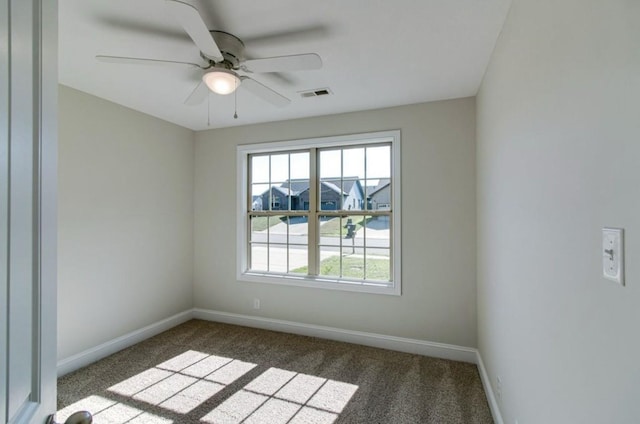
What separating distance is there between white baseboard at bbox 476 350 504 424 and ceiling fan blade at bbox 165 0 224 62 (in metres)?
2.85

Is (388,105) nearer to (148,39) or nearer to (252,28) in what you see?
(252,28)

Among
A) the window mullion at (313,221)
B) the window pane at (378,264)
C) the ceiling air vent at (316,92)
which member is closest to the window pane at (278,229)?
the window mullion at (313,221)

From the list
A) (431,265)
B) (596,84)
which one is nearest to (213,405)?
(431,265)

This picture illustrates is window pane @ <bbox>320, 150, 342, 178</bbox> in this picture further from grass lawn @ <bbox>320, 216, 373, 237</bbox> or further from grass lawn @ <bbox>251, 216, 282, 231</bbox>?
grass lawn @ <bbox>251, 216, 282, 231</bbox>

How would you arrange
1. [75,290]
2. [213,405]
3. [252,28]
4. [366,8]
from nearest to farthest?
[366,8], [252,28], [213,405], [75,290]

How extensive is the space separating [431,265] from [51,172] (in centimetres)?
303

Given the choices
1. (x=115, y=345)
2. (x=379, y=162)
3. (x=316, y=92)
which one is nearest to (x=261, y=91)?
(x=316, y=92)

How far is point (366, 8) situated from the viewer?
5.62 ft

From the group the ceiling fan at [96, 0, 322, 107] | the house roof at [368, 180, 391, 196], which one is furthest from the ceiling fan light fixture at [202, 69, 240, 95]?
the house roof at [368, 180, 391, 196]

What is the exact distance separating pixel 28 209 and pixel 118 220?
302 cm

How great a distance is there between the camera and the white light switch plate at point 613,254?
0.75 m

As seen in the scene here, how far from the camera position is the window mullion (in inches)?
147

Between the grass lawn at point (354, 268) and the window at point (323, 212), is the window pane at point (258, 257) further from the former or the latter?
the grass lawn at point (354, 268)

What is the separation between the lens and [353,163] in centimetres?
359
